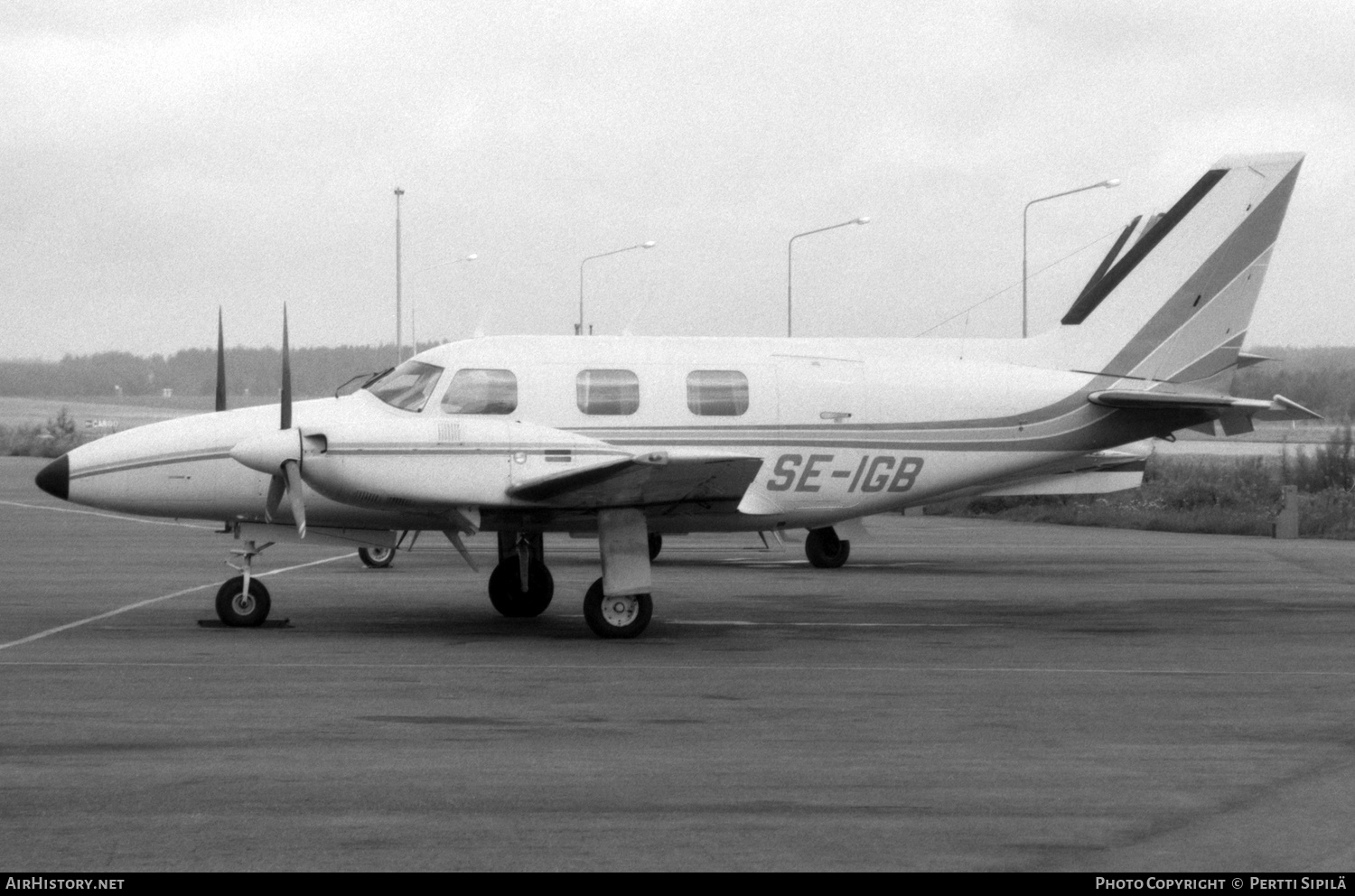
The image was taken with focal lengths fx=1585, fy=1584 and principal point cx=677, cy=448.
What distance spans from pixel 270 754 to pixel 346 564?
14.8m

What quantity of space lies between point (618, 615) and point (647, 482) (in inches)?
51.4

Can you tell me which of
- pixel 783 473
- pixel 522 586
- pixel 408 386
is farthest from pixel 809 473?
pixel 408 386

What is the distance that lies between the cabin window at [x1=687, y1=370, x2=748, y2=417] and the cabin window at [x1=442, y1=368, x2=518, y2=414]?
1830mm

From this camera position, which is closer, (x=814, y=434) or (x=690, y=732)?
(x=690, y=732)

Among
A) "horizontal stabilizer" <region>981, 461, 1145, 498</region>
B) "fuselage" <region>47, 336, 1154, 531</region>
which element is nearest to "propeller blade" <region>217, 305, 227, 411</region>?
"fuselage" <region>47, 336, 1154, 531</region>

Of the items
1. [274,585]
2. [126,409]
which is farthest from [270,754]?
[126,409]

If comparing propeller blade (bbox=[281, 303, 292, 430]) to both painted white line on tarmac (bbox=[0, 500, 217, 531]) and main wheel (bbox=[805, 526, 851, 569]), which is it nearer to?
main wheel (bbox=[805, 526, 851, 569])

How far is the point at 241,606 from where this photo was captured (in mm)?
15062

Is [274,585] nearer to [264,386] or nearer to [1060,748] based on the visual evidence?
[1060,748]

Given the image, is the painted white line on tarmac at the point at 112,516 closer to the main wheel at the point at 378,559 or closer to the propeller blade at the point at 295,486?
the main wheel at the point at 378,559

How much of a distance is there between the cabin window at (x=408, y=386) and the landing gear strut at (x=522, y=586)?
1923 millimetres

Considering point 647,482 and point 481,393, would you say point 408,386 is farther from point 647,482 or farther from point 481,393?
point 647,482

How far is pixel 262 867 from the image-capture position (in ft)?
21.6

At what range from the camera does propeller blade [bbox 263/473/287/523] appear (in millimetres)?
14242
